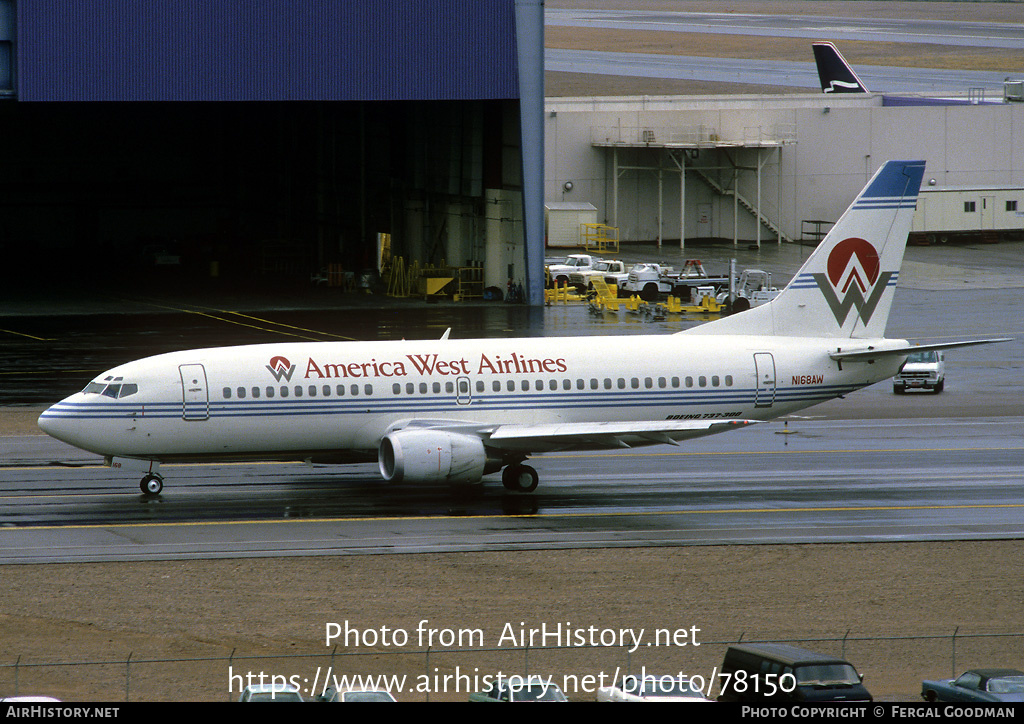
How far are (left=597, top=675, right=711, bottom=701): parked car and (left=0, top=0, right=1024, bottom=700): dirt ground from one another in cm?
120

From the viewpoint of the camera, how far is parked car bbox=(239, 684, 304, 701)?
19.4 meters

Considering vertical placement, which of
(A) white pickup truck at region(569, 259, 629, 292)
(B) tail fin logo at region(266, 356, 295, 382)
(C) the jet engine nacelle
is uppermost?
(A) white pickup truck at region(569, 259, 629, 292)

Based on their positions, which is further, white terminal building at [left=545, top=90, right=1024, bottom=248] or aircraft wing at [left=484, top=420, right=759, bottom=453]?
white terminal building at [left=545, top=90, right=1024, bottom=248]

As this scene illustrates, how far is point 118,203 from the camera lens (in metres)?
117

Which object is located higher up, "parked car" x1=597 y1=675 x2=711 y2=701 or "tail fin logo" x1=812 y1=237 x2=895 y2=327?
"tail fin logo" x1=812 y1=237 x2=895 y2=327

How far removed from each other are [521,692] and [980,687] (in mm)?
7285

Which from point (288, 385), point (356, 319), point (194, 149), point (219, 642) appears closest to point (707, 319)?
point (356, 319)

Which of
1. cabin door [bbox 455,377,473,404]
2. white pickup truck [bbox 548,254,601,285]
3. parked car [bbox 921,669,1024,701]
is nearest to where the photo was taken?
parked car [bbox 921,669,1024,701]

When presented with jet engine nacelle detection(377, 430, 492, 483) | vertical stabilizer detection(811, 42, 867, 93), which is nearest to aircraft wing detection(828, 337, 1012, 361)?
jet engine nacelle detection(377, 430, 492, 483)

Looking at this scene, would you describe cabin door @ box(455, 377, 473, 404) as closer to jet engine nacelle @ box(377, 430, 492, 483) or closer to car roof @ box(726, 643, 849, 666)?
jet engine nacelle @ box(377, 430, 492, 483)

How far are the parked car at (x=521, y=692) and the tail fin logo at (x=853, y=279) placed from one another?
23.4 meters

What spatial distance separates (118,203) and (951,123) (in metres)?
72.1
